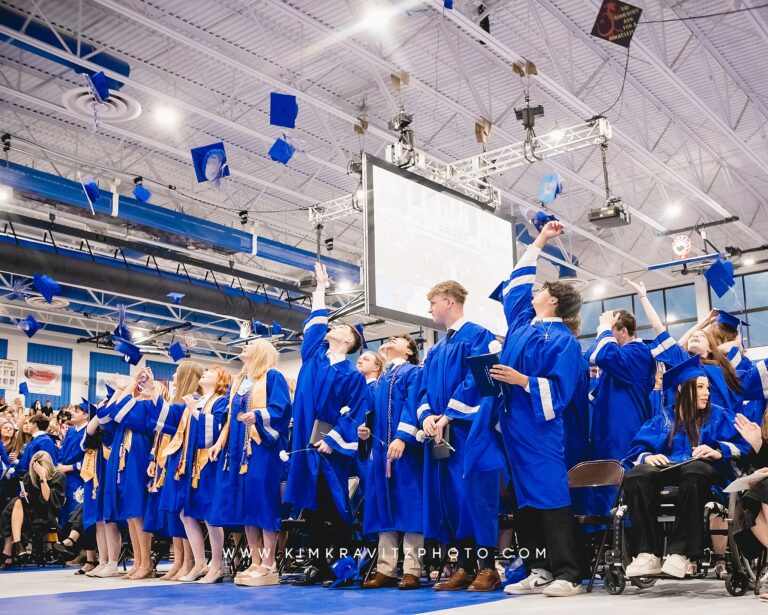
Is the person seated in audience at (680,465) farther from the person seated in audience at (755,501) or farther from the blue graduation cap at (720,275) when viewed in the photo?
the blue graduation cap at (720,275)

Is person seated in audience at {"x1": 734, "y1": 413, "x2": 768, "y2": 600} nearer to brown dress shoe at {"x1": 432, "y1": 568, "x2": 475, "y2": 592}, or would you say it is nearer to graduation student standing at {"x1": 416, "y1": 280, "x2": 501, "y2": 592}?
graduation student standing at {"x1": 416, "y1": 280, "x2": 501, "y2": 592}

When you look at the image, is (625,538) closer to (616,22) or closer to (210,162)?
(616,22)

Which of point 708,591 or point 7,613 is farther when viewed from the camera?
point 708,591

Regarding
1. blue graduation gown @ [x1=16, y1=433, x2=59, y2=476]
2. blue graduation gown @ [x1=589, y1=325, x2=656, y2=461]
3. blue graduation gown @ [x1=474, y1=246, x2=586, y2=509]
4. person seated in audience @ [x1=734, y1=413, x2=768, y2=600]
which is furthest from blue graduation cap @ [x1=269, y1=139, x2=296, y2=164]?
person seated in audience @ [x1=734, y1=413, x2=768, y2=600]

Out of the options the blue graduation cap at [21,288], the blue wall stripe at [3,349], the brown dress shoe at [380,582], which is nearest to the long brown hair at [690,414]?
the brown dress shoe at [380,582]

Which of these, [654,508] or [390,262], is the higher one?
[390,262]

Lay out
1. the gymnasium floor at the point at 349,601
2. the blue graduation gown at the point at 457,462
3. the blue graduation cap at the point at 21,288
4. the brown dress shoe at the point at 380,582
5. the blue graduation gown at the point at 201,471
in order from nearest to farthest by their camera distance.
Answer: the gymnasium floor at the point at 349,601 → the blue graduation gown at the point at 457,462 → the brown dress shoe at the point at 380,582 → the blue graduation gown at the point at 201,471 → the blue graduation cap at the point at 21,288

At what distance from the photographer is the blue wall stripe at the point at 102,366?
23.1 meters

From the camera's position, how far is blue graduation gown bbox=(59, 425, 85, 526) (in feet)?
23.5

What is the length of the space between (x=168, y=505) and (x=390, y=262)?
374 centimetres

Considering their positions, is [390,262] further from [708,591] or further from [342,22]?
A: [708,591]

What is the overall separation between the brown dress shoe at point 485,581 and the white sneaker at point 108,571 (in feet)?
9.62

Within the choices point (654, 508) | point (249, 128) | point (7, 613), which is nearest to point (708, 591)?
point (654, 508)

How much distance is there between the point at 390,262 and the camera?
27.1 feet
